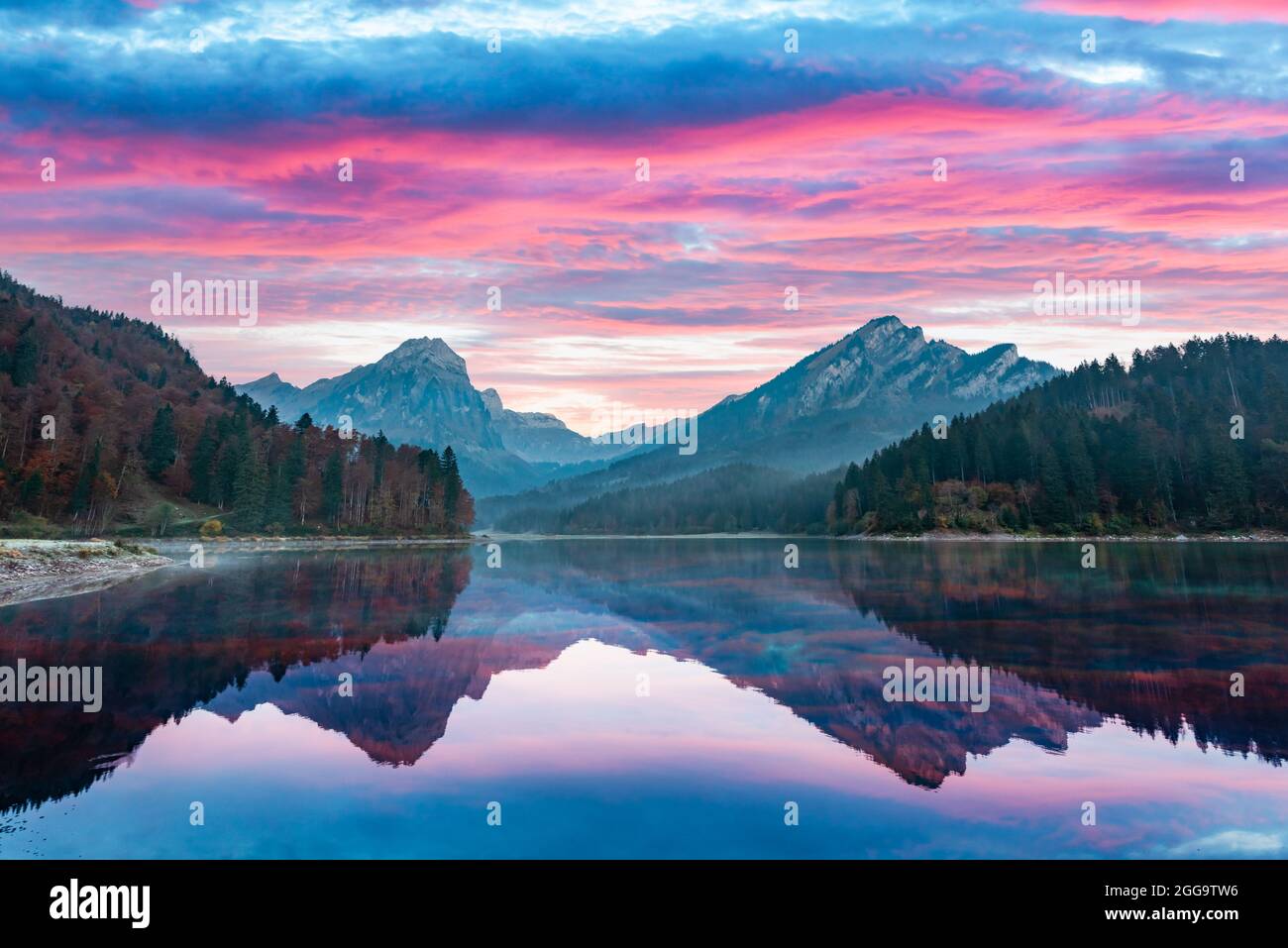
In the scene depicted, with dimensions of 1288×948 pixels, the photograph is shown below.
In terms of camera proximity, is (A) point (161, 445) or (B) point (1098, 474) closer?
(A) point (161, 445)

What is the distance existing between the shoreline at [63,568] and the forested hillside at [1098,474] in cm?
13788

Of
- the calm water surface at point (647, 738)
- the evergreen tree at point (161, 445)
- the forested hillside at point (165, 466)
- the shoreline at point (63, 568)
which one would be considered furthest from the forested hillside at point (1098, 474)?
the evergreen tree at point (161, 445)

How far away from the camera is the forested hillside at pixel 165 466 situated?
129125 millimetres

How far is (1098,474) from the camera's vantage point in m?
168

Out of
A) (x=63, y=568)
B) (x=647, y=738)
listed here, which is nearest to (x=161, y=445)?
(x=63, y=568)

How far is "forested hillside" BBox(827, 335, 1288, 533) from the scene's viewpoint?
154m

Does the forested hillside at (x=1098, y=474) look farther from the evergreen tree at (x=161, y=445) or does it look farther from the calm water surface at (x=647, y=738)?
the evergreen tree at (x=161, y=445)

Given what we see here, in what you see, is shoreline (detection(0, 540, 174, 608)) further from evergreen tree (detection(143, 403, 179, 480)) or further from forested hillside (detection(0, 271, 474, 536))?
evergreen tree (detection(143, 403, 179, 480))

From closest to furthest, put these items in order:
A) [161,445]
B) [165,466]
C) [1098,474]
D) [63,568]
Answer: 1. [63,568]
2. [165,466]
3. [161,445]
4. [1098,474]

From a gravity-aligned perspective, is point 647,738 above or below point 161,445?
below

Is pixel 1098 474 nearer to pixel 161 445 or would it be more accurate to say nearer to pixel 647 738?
pixel 647 738

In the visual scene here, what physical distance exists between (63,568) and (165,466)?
10110cm
